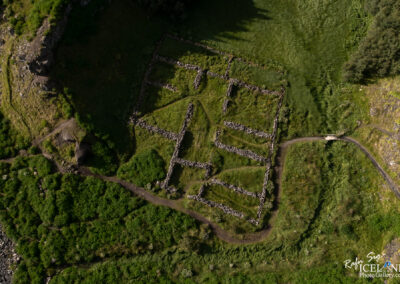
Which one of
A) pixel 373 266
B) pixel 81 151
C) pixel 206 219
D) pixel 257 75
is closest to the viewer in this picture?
pixel 81 151

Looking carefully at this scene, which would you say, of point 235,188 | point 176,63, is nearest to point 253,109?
point 235,188

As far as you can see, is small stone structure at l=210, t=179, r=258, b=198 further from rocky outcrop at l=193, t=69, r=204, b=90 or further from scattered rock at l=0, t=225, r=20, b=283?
scattered rock at l=0, t=225, r=20, b=283

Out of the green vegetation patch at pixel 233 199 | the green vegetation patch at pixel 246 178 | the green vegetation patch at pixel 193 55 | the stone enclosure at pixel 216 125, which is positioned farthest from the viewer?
the green vegetation patch at pixel 193 55

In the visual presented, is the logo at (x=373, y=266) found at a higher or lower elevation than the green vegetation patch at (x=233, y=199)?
lower

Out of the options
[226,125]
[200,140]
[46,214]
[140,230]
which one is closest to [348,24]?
[226,125]

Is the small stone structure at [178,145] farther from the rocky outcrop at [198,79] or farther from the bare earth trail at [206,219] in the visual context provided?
the rocky outcrop at [198,79]

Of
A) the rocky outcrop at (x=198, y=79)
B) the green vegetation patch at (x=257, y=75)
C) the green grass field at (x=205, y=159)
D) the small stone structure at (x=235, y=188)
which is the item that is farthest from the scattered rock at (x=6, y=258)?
the green vegetation patch at (x=257, y=75)

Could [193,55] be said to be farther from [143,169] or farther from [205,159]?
[143,169]

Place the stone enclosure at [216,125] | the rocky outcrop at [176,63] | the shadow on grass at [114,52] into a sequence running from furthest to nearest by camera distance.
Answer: the rocky outcrop at [176,63] < the stone enclosure at [216,125] < the shadow on grass at [114,52]
